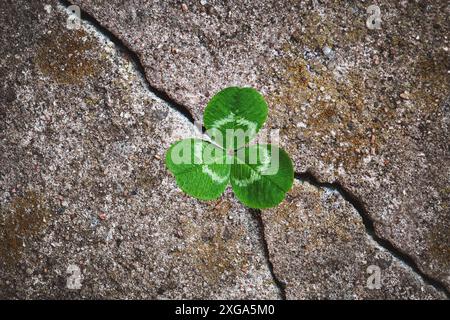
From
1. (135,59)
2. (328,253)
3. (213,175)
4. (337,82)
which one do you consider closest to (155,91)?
(135,59)

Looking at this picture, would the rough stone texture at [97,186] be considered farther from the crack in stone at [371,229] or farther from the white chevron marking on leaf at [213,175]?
the crack in stone at [371,229]

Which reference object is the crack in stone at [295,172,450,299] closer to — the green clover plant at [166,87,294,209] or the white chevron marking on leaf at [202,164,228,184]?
the green clover plant at [166,87,294,209]

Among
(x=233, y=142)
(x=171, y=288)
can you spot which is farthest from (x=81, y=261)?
(x=233, y=142)

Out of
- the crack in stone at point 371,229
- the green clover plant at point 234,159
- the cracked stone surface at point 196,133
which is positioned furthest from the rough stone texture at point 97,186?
the crack in stone at point 371,229

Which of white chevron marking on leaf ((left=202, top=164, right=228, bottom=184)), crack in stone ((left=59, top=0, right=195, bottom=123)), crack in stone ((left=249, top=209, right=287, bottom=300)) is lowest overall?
crack in stone ((left=249, top=209, right=287, bottom=300))

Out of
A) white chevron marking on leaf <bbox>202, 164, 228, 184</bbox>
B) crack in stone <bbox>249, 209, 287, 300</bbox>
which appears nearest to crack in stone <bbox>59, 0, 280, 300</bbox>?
crack in stone <bbox>249, 209, 287, 300</bbox>
